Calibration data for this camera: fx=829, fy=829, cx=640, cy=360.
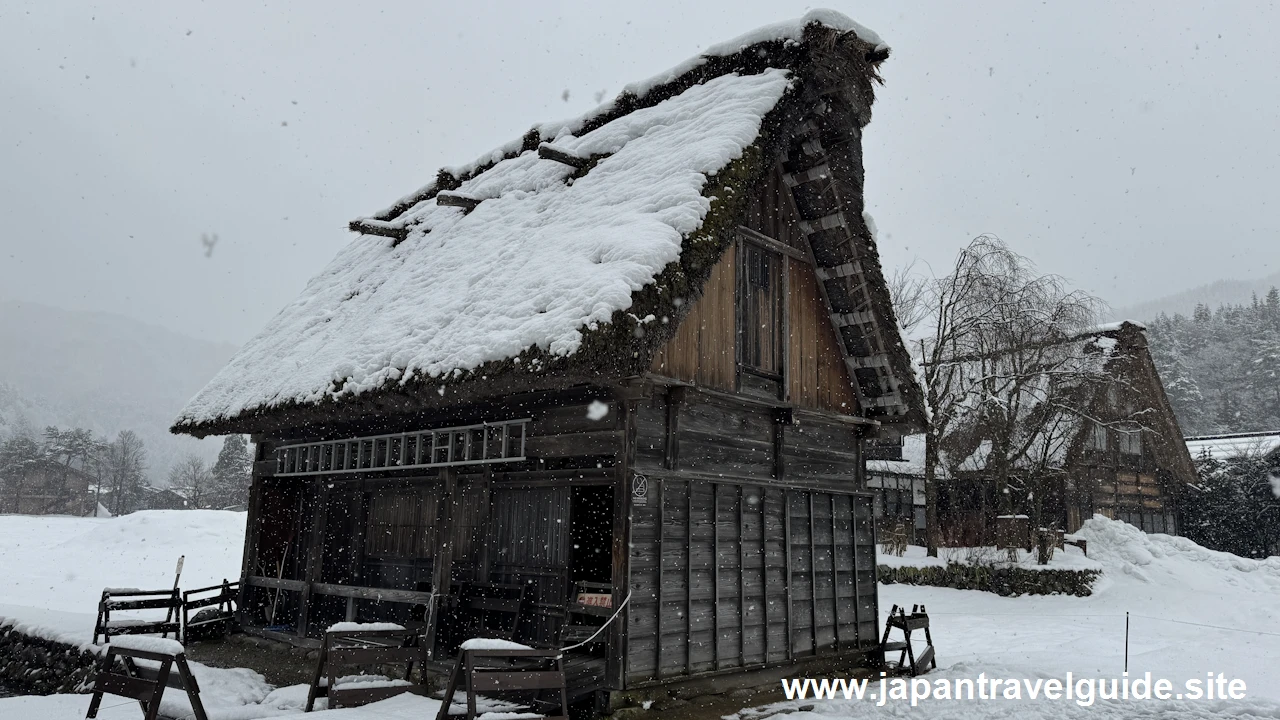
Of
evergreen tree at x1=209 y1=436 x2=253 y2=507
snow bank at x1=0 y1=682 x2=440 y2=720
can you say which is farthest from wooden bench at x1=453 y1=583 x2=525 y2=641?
evergreen tree at x1=209 y1=436 x2=253 y2=507

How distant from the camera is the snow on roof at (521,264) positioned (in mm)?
8008

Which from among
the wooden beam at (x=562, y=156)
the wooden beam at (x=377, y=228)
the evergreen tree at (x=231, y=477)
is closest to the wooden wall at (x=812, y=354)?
the wooden beam at (x=562, y=156)

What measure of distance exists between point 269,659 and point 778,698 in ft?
22.2

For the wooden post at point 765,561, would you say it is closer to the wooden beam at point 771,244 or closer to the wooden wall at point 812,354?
the wooden wall at point 812,354

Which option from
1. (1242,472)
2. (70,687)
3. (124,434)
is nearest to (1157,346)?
(1242,472)

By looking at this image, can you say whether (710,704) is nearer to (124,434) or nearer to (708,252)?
(708,252)

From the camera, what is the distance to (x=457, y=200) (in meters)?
12.0

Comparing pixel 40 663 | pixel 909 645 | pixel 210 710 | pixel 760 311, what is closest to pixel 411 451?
pixel 210 710

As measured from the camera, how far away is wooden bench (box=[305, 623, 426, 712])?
7785mm

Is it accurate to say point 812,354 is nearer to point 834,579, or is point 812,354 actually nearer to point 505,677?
point 834,579

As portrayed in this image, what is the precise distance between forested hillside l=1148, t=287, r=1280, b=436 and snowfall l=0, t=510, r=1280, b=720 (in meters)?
31.7

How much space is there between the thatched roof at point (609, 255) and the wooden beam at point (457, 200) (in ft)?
0.16

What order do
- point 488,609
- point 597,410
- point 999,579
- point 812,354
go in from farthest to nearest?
point 999,579
point 812,354
point 488,609
point 597,410

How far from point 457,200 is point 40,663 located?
896 cm
